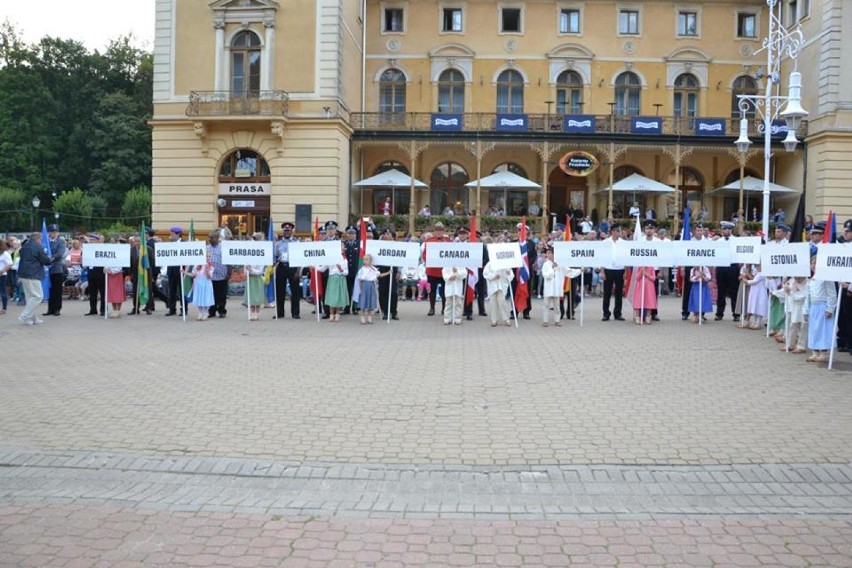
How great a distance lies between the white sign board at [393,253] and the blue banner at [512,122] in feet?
70.2

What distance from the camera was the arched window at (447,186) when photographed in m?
42.1

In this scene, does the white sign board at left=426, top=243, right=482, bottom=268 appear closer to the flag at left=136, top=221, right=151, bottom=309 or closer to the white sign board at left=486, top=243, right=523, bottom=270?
the white sign board at left=486, top=243, right=523, bottom=270

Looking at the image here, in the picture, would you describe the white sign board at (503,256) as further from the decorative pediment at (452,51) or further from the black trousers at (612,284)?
the decorative pediment at (452,51)

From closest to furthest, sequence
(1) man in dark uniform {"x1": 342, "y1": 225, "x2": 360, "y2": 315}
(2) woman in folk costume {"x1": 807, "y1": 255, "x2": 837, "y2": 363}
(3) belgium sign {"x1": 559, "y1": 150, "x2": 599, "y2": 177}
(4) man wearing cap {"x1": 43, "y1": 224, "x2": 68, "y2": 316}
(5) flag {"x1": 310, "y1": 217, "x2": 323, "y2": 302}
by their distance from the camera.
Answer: (2) woman in folk costume {"x1": 807, "y1": 255, "x2": 837, "y2": 363} < (5) flag {"x1": 310, "y1": 217, "x2": 323, "y2": 302} < (1) man in dark uniform {"x1": 342, "y1": 225, "x2": 360, "y2": 315} < (4) man wearing cap {"x1": 43, "y1": 224, "x2": 68, "y2": 316} < (3) belgium sign {"x1": 559, "y1": 150, "x2": 599, "y2": 177}

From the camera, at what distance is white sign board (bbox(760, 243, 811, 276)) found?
44.7 feet

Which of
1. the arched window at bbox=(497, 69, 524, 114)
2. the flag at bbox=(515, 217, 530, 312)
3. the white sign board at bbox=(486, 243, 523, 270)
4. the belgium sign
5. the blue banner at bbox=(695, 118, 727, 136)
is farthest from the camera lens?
the arched window at bbox=(497, 69, 524, 114)

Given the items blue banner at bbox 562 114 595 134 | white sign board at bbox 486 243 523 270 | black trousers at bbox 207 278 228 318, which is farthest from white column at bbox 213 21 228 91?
white sign board at bbox 486 243 523 270

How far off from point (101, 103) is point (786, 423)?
62229 millimetres

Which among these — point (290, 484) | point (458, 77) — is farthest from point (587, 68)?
point (290, 484)

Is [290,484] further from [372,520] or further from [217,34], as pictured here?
[217,34]

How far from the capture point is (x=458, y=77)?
42281mm

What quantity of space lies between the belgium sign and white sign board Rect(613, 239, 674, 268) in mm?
20477

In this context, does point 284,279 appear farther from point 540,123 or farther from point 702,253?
point 540,123

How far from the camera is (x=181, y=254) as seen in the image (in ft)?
62.4
